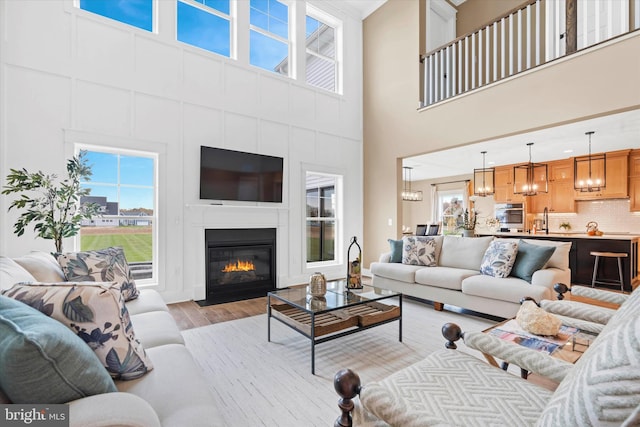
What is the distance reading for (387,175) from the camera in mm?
5848

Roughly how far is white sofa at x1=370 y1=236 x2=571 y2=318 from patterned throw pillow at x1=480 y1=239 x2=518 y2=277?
83 mm

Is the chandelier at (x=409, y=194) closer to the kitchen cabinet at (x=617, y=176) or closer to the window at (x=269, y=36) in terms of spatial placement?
the kitchen cabinet at (x=617, y=176)

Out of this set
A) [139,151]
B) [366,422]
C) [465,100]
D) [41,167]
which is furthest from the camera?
[465,100]

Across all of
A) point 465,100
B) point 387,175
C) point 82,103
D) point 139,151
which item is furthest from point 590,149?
point 82,103

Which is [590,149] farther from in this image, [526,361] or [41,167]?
[41,167]

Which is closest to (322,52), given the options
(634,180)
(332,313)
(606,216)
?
(332,313)

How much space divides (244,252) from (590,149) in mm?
7271

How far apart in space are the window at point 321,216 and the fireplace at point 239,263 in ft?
2.99

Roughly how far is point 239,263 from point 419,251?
2.70 metres

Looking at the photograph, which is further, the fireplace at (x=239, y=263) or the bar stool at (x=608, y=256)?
the bar stool at (x=608, y=256)

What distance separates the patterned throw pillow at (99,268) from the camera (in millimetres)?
2322

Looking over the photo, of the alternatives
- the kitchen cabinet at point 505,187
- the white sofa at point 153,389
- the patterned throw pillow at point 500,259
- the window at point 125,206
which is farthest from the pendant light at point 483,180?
the white sofa at point 153,389

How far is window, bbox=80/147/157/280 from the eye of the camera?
386 cm

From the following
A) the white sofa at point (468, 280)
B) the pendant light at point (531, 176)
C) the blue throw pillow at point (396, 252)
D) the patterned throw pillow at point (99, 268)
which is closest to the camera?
the patterned throw pillow at point (99, 268)
